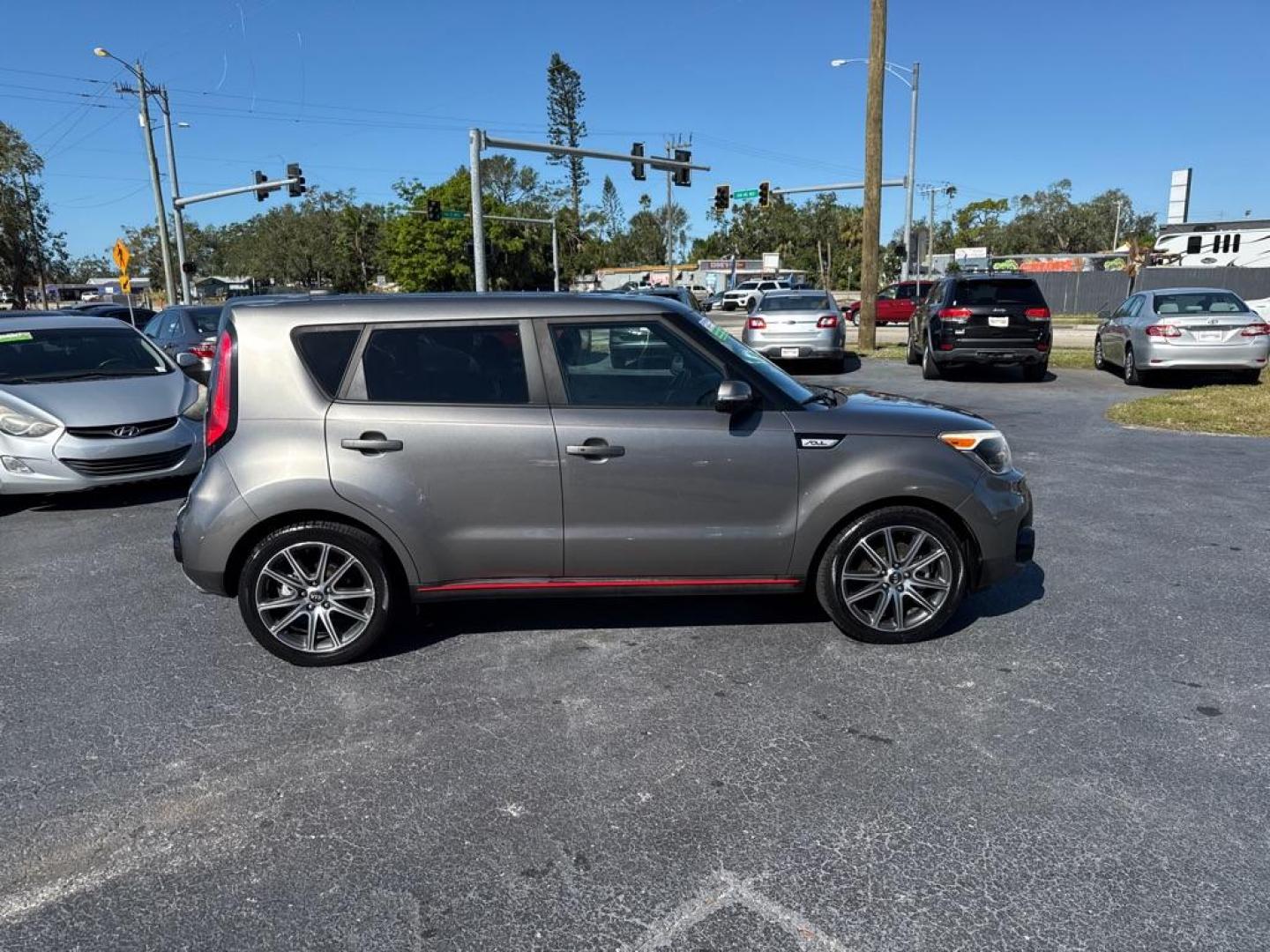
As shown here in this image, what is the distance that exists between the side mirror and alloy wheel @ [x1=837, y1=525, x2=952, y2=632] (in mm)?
928

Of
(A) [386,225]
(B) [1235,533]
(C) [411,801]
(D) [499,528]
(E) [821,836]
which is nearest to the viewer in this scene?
(E) [821,836]

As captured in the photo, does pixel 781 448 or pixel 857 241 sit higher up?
pixel 857 241

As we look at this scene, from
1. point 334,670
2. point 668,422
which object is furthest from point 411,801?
point 668,422

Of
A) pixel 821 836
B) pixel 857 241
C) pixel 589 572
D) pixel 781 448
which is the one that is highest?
pixel 857 241

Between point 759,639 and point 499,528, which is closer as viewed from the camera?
point 499,528

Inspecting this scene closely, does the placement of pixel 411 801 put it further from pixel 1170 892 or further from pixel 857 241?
pixel 857 241

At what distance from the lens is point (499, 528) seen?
13.7 feet

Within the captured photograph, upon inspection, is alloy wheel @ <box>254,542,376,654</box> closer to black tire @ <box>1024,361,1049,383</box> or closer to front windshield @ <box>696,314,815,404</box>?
front windshield @ <box>696,314,815,404</box>

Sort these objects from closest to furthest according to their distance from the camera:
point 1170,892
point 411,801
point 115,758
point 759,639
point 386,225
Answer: point 1170,892, point 411,801, point 115,758, point 759,639, point 386,225

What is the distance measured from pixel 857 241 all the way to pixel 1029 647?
9159 centimetres

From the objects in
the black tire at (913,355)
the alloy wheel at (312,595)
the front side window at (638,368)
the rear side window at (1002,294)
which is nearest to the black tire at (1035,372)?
the rear side window at (1002,294)

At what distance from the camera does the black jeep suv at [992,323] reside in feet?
46.7

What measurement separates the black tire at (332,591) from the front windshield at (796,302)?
13318 mm

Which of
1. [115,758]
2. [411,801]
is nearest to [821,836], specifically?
[411,801]
